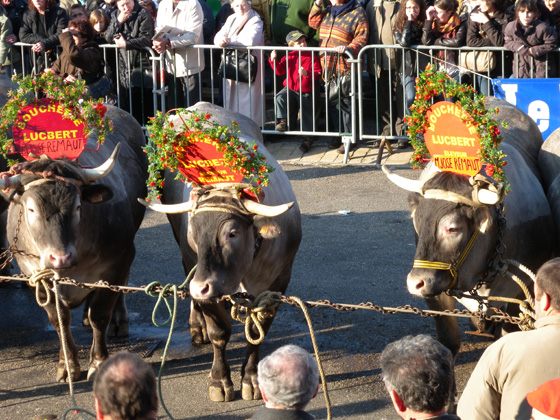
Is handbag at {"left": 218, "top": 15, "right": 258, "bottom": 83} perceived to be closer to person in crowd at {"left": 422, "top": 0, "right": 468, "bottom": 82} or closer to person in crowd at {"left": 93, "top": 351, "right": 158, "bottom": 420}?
person in crowd at {"left": 422, "top": 0, "right": 468, "bottom": 82}

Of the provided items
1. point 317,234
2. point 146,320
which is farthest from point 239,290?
point 317,234

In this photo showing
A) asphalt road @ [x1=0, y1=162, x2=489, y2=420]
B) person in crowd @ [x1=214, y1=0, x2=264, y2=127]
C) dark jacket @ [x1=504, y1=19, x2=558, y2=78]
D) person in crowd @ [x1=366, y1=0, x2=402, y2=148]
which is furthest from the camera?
person in crowd @ [x1=214, y1=0, x2=264, y2=127]

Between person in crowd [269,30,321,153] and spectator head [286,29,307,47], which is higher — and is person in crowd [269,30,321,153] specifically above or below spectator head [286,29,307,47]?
below

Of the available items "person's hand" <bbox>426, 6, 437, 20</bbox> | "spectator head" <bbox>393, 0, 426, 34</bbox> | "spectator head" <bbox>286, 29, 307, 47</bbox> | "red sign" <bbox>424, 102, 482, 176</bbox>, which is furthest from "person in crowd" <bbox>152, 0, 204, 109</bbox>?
"red sign" <bbox>424, 102, 482, 176</bbox>

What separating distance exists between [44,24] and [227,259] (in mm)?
8514

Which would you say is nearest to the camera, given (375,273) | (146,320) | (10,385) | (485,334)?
(10,385)

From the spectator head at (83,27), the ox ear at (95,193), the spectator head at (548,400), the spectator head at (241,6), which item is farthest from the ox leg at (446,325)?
the spectator head at (83,27)

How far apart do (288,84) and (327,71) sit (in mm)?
635

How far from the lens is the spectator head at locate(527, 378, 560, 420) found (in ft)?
10.9

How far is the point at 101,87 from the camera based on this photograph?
1271cm

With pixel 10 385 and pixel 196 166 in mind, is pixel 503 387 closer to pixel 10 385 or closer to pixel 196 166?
pixel 196 166

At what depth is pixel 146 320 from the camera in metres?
8.16

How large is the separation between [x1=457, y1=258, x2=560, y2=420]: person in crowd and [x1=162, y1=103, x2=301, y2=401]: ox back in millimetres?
2159

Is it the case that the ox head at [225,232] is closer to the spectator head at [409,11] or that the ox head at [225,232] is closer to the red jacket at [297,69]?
the spectator head at [409,11]
